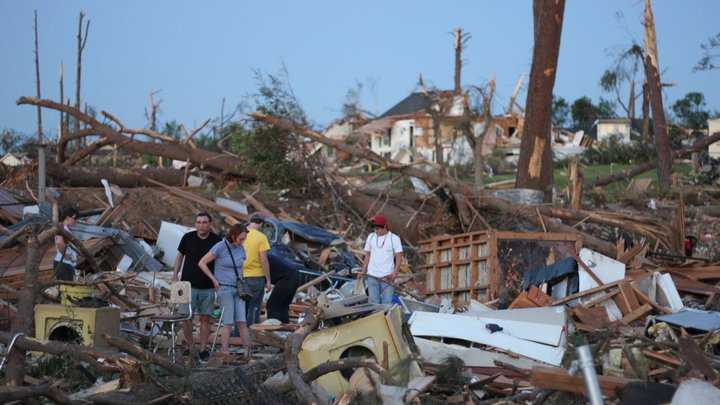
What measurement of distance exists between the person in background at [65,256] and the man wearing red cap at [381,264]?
3.33 metres

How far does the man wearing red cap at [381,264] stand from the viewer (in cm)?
1116

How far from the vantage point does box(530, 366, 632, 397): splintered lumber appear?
5477 millimetres

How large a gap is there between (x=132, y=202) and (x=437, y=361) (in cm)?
1079

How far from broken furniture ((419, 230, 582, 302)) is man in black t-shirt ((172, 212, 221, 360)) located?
4.62 metres

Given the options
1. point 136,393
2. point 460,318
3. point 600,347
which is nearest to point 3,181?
point 460,318

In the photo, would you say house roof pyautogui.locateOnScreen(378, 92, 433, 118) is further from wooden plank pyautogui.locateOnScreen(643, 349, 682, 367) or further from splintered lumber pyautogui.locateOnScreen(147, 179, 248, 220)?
wooden plank pyautogui.locateOnScreen(643, 349, 682, 367)

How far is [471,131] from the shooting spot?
30688mm

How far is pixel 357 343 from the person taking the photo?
7.38 m

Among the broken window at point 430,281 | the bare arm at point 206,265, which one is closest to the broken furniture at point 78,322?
the bare arm at point 206,265

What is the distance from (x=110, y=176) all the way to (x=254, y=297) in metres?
10.7

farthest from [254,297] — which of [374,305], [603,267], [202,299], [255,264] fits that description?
[603,267]

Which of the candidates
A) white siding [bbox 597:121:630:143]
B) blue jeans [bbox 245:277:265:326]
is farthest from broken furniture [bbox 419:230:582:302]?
white siding [bbox 597:121:630:143]

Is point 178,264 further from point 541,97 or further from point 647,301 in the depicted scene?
point 541,97

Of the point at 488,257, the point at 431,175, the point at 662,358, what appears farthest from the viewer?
the point at 431,175
